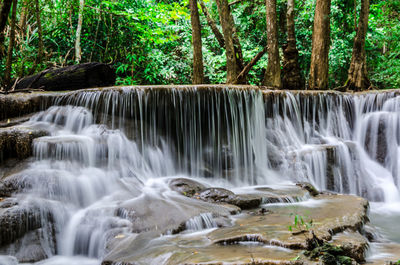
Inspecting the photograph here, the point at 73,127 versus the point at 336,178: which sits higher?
the point at 73,127

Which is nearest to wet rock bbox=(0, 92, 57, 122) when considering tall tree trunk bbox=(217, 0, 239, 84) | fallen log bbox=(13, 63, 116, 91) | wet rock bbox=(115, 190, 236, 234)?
fallen log bbox=(13, 63, 116, 91)

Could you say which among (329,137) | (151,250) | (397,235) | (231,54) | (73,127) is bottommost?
(397,235)

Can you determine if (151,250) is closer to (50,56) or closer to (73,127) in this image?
(73,127)

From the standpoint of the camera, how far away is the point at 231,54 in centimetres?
1078

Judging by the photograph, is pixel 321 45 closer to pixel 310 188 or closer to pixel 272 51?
pixel 272 51

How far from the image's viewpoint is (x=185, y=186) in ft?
19.9

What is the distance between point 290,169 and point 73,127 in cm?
470

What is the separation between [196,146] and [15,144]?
142 inches

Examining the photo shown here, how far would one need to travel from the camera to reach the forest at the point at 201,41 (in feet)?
34.6

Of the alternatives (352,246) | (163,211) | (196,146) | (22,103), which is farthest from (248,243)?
(22,103)

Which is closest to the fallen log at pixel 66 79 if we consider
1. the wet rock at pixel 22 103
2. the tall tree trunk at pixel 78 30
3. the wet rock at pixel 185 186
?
the wet rock at pixel 22 103

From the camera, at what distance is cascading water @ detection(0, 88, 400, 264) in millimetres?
5414

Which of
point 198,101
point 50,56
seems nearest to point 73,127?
point 198,101

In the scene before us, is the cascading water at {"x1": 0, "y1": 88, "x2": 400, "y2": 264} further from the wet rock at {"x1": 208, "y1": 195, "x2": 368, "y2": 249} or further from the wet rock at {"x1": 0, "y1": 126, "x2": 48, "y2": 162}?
the wet rock at {"x1": 208, "y1": 195, "x2": 368, "y2": 249}
